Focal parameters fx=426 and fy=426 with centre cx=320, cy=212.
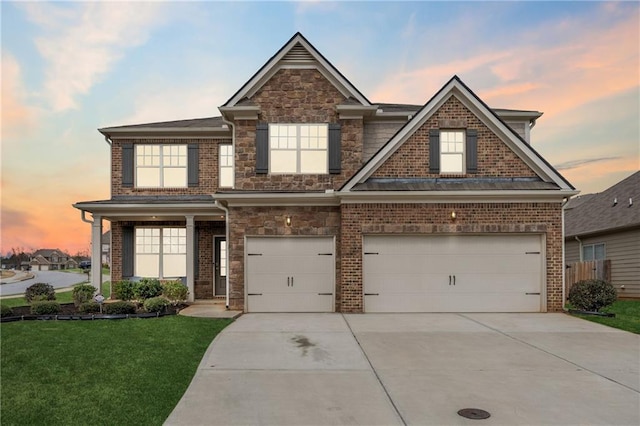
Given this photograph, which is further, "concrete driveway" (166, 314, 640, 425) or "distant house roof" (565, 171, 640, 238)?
"distant house roof" (565, 171, 640, 238)

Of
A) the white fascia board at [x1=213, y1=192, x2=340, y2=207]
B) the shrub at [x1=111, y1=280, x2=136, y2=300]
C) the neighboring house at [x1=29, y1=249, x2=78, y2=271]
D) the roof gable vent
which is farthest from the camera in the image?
the neighboring house at [x1=29, y1=249, x2=78, y2=271]

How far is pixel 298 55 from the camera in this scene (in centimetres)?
1412

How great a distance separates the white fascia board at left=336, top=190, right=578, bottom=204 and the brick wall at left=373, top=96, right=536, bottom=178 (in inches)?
32.9

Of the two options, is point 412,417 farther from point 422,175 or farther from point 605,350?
point 422,175

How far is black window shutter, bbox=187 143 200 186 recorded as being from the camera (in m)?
16.5

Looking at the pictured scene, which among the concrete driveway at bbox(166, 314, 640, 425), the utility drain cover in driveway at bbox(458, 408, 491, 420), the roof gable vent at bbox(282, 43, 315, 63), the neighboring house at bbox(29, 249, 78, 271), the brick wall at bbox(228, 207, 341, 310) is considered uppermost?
the roof gable vent at bbox(282, 43, 315, 63)

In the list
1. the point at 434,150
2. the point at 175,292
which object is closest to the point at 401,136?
the point at 434,150

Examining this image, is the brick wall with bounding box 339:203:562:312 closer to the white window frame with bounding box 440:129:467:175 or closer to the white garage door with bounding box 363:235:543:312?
the white garage door with bounding box 363:235:543:312

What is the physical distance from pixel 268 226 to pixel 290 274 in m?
1.63

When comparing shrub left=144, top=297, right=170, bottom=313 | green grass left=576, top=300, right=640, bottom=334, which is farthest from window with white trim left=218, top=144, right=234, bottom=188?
green grass left=576, top=300, right=640, bottom=334

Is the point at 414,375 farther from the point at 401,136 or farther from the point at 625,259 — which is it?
the point at 625,259

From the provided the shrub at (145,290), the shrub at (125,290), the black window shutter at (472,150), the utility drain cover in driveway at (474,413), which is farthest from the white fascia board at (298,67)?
the utility drain cover in driveway at (474,413)

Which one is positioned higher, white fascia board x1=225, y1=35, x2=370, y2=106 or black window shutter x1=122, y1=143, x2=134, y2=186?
white fascia board x1=225, y1=35, x2=370, y2=106

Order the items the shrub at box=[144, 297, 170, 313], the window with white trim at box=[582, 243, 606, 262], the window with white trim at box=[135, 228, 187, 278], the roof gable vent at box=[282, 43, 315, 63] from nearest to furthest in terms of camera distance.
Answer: the shrub at box=[144, 297, 170, 313] → the roof gable vent at box=[282, 43, 315, 63] → the window with white trim at box=[135, 228, 187, 278] → the window with white trim at box=[582, 243, 606, 262]
